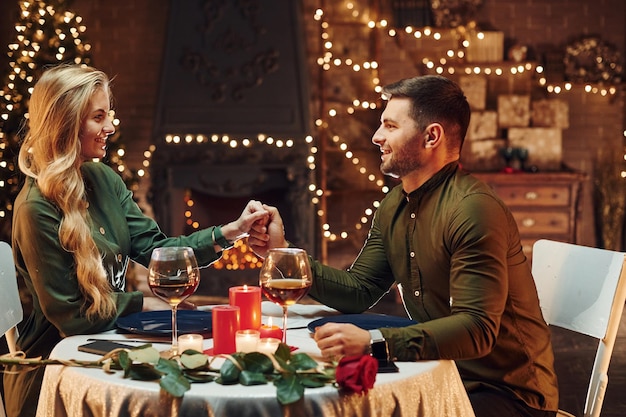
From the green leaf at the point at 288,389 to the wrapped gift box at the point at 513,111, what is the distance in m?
5.50

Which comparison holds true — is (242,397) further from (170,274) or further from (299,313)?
(299,313)

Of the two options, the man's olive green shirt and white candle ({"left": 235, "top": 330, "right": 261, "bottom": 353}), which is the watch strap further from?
white candle ({"left": 235, "top": 330, "right": 261, "bottom": 353})

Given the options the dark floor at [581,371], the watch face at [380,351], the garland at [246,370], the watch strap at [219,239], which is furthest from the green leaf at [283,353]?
the dark floor at [581,371]

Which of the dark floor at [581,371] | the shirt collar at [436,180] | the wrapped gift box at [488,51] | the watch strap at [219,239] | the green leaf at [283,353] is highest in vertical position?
the wrapped gift box at [488,51]

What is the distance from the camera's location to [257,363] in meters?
1.51

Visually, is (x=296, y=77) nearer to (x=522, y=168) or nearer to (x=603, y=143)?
(x=522, y=168)

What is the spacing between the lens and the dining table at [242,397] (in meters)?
1.46

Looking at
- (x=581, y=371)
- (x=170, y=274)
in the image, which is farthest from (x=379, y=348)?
(x=581, y=371)

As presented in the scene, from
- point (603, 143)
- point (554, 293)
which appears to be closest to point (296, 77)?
point (603, 143)

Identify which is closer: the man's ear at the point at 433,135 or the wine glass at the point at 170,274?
the wine glass at the point at 170,274

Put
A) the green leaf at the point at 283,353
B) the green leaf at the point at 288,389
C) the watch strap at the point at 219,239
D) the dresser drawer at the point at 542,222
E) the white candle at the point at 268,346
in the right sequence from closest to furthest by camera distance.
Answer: the green leaf at the point at 288,389 → the green leaf at the point at 283,353 → the white candle at the point at 268,346 → the watch strap at the point at 219,239 → the dresser drawer at the point at 542,222

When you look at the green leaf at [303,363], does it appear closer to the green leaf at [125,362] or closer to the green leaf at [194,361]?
the green leaf at [194,361]

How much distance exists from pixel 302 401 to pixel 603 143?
5929 millimetres

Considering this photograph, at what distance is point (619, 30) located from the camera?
22.3 feet
